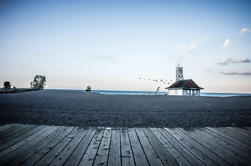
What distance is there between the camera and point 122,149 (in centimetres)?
290

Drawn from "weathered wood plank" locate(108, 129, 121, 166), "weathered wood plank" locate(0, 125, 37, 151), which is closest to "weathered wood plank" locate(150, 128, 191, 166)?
"weathered wood plank" locate(108, 129, 121, 166)

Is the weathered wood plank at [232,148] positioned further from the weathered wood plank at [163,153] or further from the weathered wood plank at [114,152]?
the weathered wood plank at [114,152]

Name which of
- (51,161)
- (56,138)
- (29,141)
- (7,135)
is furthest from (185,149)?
(7,135)

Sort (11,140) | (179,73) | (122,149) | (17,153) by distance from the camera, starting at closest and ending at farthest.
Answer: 1. (17,153)
2. (122,149)
3. (11,140)
4. (179,73)

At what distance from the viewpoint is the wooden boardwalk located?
2.38 m

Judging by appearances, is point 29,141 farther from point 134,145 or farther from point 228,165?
point 228,165

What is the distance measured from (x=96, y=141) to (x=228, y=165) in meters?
2.71

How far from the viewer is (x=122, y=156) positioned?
8.44 feet

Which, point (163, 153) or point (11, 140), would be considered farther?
point (11, 140)

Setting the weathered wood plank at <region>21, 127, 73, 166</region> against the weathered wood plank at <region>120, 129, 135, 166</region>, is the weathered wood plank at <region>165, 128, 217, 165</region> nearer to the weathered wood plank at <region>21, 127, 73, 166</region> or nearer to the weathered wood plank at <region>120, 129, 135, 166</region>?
the weathered wood plank at <region>120, 129, 135, 166</region>

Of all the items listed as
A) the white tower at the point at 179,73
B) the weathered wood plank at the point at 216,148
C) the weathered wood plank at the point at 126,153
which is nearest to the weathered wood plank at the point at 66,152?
the weathered wood plank at the point at 126,153

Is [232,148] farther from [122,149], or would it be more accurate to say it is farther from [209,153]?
[122,149]

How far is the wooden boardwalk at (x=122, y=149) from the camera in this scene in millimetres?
2383

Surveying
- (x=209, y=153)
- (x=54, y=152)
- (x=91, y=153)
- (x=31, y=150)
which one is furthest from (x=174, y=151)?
(x=31, y=150)
